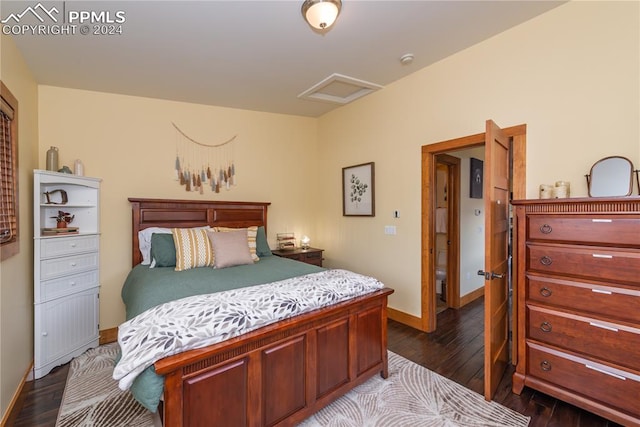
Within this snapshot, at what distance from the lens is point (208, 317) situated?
1.47m

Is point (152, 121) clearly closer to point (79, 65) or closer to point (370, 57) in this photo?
point (79, 65)

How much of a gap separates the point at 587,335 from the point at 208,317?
2.28 metres

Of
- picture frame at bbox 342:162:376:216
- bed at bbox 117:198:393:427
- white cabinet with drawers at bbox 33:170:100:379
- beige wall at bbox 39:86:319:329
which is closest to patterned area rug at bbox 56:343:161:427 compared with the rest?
white cabinet with drawers at bbox 33:170:100:379

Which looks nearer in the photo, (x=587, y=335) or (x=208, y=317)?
(x=208, y=317)

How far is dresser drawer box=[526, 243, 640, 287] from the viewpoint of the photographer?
1.64m

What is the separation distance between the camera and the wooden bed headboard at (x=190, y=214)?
3.22 meters

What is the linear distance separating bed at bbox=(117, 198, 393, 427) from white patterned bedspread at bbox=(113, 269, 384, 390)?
0.04 metres

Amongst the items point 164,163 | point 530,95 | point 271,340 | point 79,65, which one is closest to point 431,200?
point 530,95

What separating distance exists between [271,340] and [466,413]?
1413 mm

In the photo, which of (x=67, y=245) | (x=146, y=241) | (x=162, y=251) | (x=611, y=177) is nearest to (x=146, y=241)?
(x=146, y=241)

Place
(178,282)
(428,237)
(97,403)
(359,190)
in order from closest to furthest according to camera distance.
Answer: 1. (97,403)
2. (178,282)
3. (428,237)
4. (359,190)

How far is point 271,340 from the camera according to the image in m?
1.66

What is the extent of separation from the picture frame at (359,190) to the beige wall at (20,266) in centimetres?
330

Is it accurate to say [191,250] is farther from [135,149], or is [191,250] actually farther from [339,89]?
[339,89]
